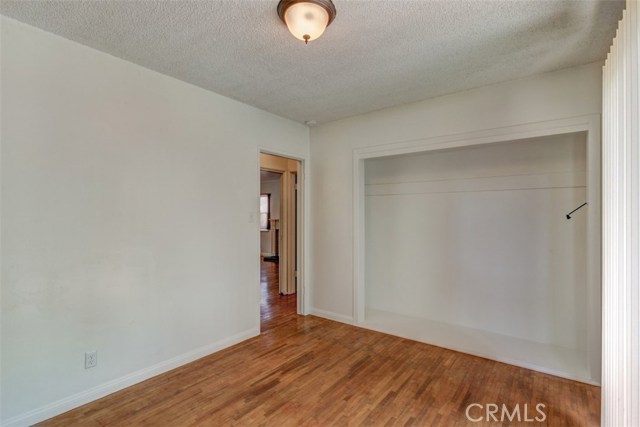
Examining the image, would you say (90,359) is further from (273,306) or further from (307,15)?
(307,15)

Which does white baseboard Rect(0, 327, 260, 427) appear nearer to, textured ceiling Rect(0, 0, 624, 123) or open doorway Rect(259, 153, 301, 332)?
open doorway Rect(259, 153, 301, 332)

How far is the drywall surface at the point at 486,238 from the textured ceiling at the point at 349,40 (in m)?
0.96

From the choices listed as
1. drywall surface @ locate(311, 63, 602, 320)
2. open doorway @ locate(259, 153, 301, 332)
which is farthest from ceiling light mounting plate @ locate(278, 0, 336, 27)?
open doorway @ locate(259, 153, 301, 332)

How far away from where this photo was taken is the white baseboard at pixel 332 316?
13.1 ft

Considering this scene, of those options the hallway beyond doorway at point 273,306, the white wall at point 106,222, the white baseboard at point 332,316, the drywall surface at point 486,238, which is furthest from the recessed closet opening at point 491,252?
the white wall at point 106,222

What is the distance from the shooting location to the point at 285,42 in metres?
2.27

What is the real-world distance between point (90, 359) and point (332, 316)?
8.82 ft

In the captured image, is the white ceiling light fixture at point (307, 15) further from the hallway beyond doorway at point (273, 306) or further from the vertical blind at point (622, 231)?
the hallway beyond doorway at point (273, 306)

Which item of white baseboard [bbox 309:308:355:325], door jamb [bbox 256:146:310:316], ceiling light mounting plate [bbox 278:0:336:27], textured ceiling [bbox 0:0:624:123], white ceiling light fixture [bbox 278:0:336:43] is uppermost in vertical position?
textured ceiling [bbox 0:0:624:123]

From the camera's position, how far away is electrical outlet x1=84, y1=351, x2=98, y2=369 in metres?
2.31

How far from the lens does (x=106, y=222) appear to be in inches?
95.6

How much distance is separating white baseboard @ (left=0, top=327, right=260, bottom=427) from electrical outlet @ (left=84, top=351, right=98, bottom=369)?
18cm

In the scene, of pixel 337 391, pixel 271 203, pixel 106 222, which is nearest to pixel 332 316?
pixel 337 391

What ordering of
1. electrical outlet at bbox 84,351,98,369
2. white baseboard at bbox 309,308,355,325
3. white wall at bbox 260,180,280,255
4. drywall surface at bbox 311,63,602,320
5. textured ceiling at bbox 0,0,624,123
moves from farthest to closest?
white wall at bbox 260,180,280,255 → white baseboard at bbox 309,308,355,325 → drywall surface at bbox 311,63,602,320 → electrical outlet at bbox 84,351,98,369 → textured ceiling at bbox 0,0,624,123
